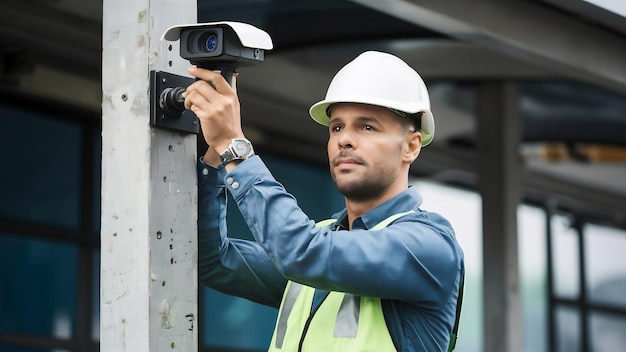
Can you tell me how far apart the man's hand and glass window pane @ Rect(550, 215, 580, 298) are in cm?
1314

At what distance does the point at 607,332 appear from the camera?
1761cm

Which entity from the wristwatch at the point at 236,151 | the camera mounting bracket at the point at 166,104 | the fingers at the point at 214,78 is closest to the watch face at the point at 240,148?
the wristwatch at the point at 236,151

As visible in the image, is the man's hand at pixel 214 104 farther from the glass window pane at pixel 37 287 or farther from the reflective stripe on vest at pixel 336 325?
the glass window pane at pixel 37 287

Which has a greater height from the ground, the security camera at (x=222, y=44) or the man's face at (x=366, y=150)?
the security camera at (x=222, y=44)

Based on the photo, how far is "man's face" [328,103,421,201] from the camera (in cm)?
387

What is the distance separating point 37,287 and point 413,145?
20.9ft

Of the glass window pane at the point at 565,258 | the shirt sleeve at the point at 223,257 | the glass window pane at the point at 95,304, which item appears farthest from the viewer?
the glass window pane at the point at 565,258

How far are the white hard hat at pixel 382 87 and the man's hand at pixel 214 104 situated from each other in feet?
1.19

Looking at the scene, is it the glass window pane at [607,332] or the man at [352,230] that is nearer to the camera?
the man at [352,230]

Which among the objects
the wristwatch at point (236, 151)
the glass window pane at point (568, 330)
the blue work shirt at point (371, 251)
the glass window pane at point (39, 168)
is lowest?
the blue work shirt at point (371, 251)

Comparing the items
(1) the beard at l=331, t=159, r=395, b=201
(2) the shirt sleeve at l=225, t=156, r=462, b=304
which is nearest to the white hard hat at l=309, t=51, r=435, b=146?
(1) the beard at l=331, t=159, r=395, b=201

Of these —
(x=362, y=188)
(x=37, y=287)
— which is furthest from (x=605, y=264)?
(x=362, y=188)

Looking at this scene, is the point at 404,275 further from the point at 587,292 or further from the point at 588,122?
the point at 587,292

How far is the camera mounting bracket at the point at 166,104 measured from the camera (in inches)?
151
